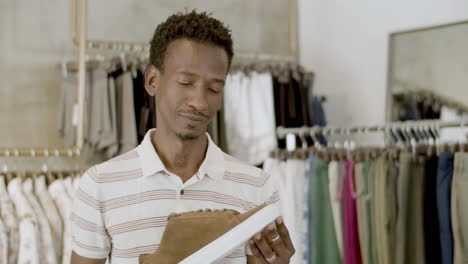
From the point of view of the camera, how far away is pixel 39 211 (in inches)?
101

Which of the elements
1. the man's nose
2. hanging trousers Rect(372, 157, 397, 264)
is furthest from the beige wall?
the man's nose

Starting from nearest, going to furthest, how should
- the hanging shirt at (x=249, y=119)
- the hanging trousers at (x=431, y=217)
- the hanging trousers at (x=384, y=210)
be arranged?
the hanging trousers at (x=431, y=217), the hanging trousers at (x=384, y=210), the hanging shirt at (x=249, y=119)

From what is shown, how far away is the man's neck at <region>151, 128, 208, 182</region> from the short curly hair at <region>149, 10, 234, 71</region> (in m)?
0.14

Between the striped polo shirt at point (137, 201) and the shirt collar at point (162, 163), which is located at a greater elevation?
the shirt collar at point (162, 163)

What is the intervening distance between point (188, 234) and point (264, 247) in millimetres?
129

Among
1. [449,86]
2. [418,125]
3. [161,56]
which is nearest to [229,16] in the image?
[449,86]

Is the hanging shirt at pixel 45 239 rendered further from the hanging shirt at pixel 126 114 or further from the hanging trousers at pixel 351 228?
the hanging trousers at pixel 351 228

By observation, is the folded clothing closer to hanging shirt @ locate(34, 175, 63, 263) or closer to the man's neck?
the man's neck

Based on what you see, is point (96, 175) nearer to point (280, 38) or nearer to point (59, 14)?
point (59, 14)

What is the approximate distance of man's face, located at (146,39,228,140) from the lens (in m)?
1.14

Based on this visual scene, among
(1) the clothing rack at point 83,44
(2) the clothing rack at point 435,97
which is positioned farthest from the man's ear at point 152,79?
(2) the clothing rack at point 435,97

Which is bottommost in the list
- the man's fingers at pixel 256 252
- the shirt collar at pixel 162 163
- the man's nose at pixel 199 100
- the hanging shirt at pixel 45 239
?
the hanging shirt at pixel 45 239

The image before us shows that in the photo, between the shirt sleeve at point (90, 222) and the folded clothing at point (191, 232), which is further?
the shirt sleeve at point (90, 222)

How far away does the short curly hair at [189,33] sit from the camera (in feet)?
3.89
